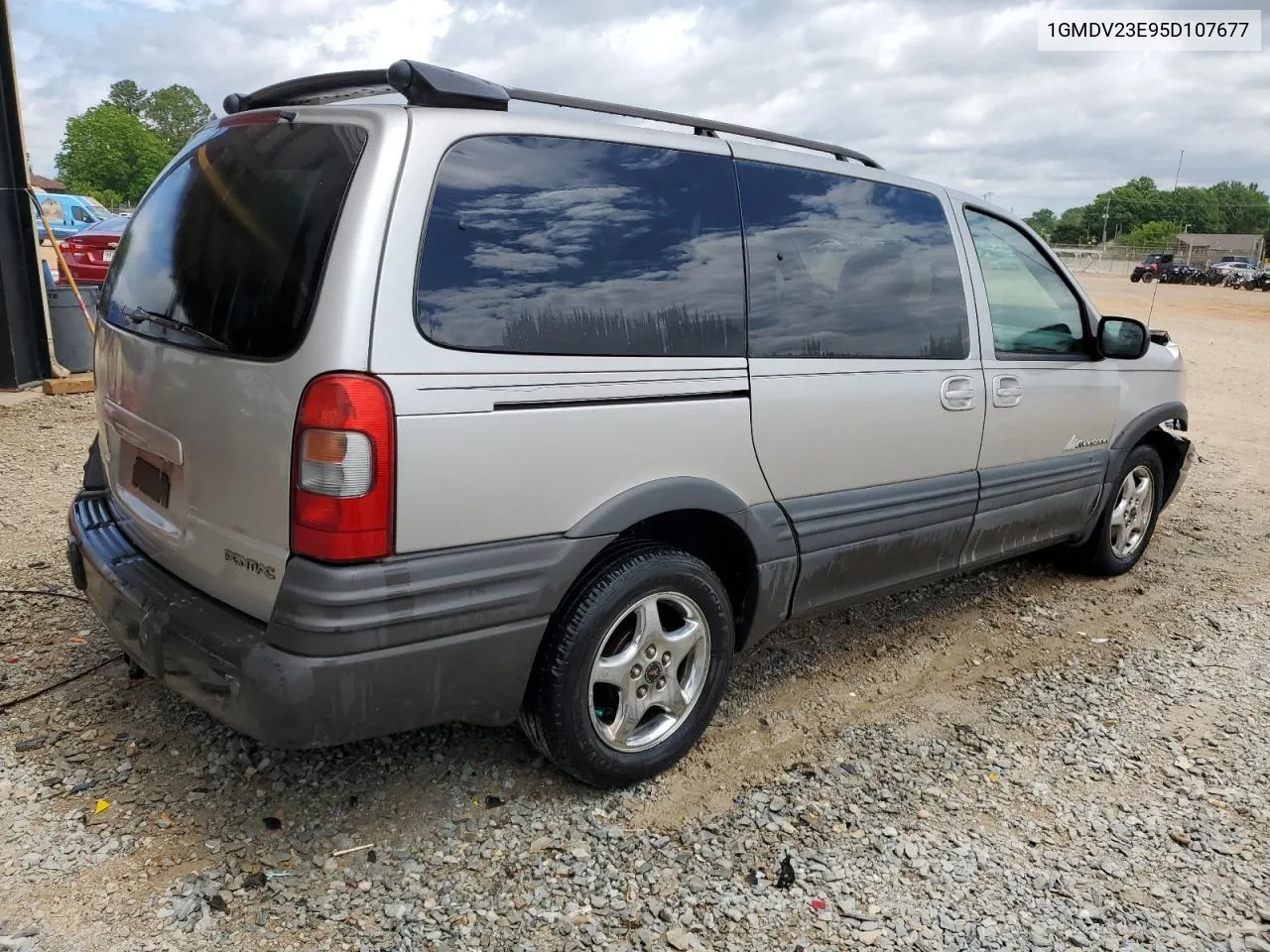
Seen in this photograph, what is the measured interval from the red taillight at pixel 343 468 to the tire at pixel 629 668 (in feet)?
2.16

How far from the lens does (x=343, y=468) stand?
86.5 inches

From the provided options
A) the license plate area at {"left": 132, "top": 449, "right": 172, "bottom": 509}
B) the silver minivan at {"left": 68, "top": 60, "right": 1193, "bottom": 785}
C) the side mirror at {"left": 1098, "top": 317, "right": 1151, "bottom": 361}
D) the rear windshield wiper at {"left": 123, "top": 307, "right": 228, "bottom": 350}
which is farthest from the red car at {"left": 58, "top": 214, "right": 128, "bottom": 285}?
the side mirror at {"left": 1098, "top": 317, "right": 1151, "bottom": 361}

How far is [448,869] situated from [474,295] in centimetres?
151

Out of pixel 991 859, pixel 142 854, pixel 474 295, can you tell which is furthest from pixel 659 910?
pixel 474 295

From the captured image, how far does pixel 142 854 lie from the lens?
2.52 meters

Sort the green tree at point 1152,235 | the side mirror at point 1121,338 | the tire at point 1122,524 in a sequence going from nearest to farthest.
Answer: the side mirror at point 1121,338 → the tire at point 1122,524 → the green tree at point 1152,235

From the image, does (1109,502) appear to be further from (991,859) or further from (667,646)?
(667,646)

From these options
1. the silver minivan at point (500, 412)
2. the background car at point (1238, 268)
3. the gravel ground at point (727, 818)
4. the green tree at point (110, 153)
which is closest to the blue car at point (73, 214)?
the gravel ground at point (727, 818)

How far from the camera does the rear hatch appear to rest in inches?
89.0

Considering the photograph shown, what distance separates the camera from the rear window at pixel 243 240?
229 cm

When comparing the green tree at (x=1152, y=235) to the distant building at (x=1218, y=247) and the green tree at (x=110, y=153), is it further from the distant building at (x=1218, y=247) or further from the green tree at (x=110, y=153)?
the green tree at (x=110, y=153)

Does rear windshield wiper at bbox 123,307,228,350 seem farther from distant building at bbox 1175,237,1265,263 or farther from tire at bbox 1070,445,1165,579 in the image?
distant building at bbox 1175,237,1265,263

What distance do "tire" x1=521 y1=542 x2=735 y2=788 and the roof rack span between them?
1.30m

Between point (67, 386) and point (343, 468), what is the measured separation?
7573 millimetres
